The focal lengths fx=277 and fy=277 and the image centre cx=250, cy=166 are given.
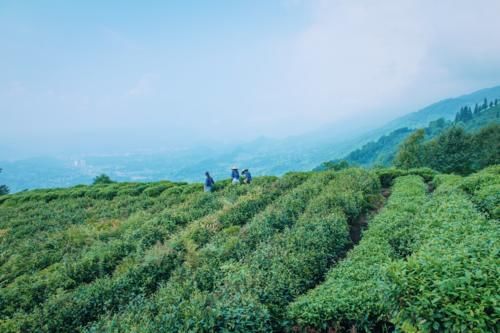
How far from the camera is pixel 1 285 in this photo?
362 inches

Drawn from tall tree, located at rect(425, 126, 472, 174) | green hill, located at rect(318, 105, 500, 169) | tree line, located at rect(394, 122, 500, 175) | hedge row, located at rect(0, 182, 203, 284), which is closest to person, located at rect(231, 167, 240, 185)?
hedge row, located at rect(0, 182, 203, 284)

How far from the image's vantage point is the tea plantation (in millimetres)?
4020

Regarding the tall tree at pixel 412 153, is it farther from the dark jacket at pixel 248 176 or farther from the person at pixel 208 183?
the person at pixel 208 183

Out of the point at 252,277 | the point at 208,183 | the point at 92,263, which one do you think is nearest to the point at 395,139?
the point at 208,183

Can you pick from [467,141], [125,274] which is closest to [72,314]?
[125,274]

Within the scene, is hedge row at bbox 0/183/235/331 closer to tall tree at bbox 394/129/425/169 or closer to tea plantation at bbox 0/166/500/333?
tea plantation at bbox 0/166/500/333

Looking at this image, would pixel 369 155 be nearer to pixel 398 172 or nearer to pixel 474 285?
pixel 398 172

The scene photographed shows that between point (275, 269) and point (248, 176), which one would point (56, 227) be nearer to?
point (248, 176)

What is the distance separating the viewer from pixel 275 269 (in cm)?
626

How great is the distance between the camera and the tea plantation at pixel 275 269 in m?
4.02

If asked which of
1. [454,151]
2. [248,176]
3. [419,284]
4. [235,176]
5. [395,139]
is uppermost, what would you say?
[419,284]

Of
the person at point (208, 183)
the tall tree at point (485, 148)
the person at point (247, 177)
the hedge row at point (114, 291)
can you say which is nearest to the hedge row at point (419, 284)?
the hedge row at point (114, 291)

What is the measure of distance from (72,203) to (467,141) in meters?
47.1

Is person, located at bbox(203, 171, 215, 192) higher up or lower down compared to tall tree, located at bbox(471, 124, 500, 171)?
higher up
